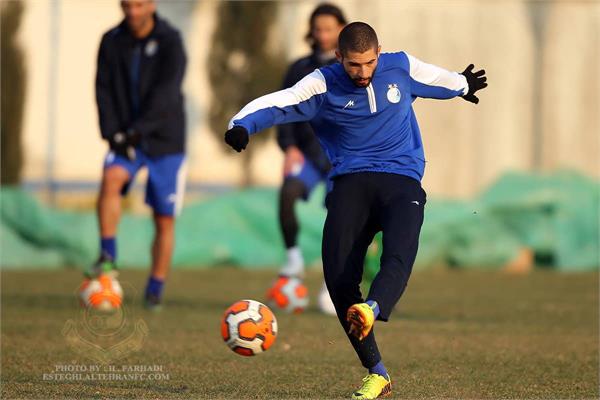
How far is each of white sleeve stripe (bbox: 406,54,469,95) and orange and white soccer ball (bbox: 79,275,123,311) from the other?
4.18m

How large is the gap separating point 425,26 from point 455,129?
180 centimetres

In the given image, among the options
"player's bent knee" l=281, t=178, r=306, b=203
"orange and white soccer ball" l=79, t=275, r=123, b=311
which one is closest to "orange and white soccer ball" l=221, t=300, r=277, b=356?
"orange and white soccer ball" l=79, t=275, r=123, b=311

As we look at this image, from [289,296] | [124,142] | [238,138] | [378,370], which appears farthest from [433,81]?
[124,142]

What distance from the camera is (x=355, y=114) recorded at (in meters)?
6.61

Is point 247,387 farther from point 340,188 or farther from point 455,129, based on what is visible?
point 455,129

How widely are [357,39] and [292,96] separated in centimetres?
46

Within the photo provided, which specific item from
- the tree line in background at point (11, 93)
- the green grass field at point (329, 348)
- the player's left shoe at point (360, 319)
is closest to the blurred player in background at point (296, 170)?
the green grass field at point (329, 348)

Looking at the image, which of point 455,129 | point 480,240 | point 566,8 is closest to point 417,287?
point 480,240

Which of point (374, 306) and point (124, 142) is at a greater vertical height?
point (124, 142)

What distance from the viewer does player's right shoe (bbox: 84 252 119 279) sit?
10.3 m

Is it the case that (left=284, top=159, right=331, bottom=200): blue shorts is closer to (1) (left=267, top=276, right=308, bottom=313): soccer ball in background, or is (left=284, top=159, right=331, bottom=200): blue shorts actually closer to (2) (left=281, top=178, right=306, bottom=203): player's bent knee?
(2) (left=281, top=178, right=306, bottom=203): player's bent knee

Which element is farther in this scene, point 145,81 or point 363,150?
point 145,81

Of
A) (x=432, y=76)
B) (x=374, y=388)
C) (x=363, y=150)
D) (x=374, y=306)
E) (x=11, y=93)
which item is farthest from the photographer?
(x=11, y=93)

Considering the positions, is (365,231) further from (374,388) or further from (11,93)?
(11,93)
